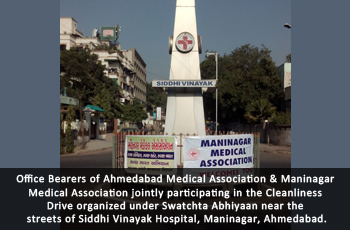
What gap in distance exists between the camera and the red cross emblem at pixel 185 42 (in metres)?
14.6

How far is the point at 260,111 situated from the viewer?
34.2 metres

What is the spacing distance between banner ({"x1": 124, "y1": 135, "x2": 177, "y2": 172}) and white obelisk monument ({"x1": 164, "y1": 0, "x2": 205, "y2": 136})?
453 cm

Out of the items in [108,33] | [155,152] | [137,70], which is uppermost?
[108,33]

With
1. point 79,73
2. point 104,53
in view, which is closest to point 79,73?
point 79,73

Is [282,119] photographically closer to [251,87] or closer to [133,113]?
[251,87]

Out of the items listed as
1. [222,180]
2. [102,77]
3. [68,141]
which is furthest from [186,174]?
[102,77]

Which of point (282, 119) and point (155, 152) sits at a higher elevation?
point (282, 119)

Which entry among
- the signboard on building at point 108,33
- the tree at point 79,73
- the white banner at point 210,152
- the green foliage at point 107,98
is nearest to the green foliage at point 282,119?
the tree at point 79,73

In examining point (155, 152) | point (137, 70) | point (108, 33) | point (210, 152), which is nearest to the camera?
point (210, 152)

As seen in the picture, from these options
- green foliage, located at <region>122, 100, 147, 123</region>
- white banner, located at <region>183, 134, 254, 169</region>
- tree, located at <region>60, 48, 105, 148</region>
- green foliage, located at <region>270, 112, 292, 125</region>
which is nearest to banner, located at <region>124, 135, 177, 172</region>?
white banner, located at <region>183, 134, 254, 169</region>

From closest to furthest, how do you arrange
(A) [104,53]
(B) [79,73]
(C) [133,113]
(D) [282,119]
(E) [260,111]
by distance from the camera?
(D) [282,119], (E) [260,111], (B) [79,73], (C) [133,113], (A) [104,53]

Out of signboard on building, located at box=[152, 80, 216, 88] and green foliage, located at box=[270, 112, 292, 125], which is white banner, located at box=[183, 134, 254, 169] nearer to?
signboard on building, located at box=[152, 80, 216, 88]

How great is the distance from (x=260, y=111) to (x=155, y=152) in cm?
2573
